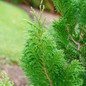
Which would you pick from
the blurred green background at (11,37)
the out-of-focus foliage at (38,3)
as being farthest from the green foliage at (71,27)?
the out-of-focus foliage at (38,3)

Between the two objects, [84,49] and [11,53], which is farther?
[11,53]

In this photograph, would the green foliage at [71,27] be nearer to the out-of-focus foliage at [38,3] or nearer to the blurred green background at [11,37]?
the blurred green background at [11,37]

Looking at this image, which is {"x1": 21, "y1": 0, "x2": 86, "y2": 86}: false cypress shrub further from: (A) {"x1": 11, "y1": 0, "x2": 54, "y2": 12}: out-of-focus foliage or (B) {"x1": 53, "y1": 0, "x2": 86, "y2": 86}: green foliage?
(A) {"x1": 11, "y1": 0, "x2": 54, "y2": 12}: out-of-focus foliage

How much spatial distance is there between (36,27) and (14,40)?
7.76 metres

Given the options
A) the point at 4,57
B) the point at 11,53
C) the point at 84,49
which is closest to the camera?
the point at 84,49

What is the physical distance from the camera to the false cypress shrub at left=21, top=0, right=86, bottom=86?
1450 millimetres

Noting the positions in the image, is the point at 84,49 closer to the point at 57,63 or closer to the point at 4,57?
the point at 57,63

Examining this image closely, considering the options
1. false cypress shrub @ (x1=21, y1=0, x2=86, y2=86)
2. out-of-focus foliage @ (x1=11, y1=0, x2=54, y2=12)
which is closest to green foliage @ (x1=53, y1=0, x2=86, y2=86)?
false cypress shrub @ (x1=21, y1=0, x2=86, y2=86)

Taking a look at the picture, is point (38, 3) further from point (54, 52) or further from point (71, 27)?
point (54, 52)

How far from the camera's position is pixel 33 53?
147cm

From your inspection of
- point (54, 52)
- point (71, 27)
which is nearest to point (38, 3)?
point (71, 27)

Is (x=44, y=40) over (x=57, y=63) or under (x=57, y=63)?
over

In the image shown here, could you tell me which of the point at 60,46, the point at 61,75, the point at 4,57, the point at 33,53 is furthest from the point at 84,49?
the point at 4,57

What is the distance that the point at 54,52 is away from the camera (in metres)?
1.51
